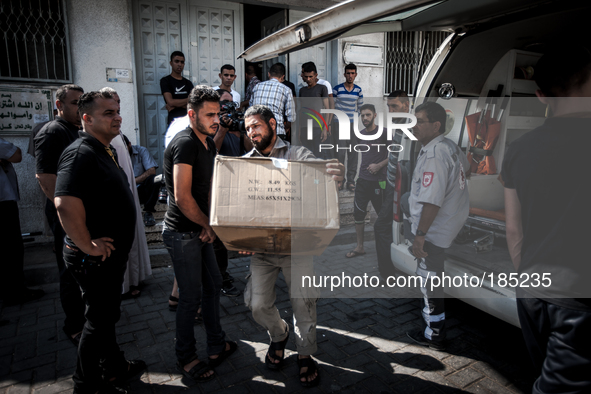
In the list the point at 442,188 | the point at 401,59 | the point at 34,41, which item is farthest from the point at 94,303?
the point at 401,59

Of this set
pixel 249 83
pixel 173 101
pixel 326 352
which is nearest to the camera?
pixel 326 352

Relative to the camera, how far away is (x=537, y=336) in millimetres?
1819

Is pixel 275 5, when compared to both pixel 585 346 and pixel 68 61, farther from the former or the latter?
pixel 585 346

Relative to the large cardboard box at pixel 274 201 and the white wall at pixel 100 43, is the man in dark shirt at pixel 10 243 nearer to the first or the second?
the white wall at pixel 100 43

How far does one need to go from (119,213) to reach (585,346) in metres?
2.55

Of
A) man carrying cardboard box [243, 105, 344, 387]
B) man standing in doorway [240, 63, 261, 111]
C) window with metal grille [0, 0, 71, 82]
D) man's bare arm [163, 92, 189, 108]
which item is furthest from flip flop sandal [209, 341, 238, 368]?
window with metal grille [0, 0, 71, 82]

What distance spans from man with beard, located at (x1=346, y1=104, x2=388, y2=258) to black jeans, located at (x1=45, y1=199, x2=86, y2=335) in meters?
3.39

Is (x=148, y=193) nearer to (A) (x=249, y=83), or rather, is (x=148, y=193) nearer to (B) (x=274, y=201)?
(A) (x=249, y=83)

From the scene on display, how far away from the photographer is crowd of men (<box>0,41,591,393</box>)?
1682mm

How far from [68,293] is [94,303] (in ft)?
3.14

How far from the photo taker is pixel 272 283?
8.93ft

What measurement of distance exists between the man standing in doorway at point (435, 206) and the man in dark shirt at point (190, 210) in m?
1.63

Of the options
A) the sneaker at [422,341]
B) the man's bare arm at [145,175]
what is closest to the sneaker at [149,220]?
the man's bare arm at [145,175]

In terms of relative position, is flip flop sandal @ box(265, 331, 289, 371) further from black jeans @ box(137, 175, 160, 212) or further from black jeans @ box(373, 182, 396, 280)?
black jeans @ box(137, 175, 160, 212)
